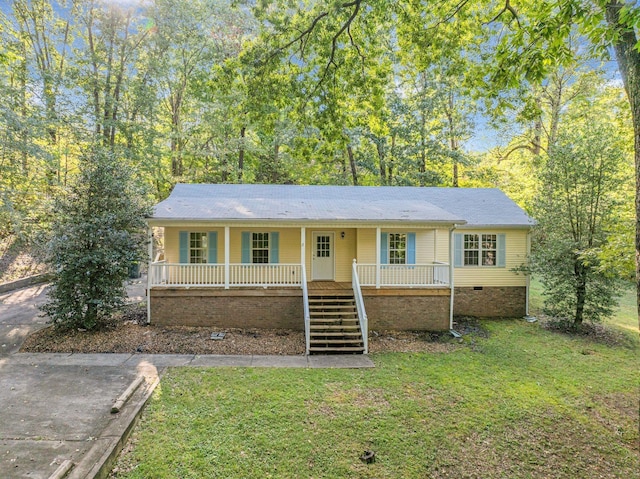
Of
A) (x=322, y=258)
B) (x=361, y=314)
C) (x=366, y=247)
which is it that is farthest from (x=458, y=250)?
(x=361, y=314)

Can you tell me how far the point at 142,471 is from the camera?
4.38 metres

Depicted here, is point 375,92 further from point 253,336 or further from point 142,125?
point 142,125

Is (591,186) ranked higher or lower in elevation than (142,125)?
lower

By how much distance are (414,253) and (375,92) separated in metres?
6.84

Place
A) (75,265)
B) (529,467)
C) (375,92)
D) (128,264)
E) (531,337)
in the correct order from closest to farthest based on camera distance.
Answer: (529,467) < (375,92) < (75,265) < (128,264) < (531,337)

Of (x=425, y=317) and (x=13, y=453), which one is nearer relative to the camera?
(x=13, y=453)

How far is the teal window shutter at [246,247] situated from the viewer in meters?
12.2

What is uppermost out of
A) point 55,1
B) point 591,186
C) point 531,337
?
point 55,1

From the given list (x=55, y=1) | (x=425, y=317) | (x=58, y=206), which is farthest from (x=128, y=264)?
(x=55, y=1)

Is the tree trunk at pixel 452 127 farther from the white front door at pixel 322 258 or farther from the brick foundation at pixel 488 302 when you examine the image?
the white front door at pixel 322 258

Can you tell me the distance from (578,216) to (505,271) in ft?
10.3

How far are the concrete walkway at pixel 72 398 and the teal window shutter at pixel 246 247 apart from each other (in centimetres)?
450

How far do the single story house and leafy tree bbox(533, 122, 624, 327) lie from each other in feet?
4.81

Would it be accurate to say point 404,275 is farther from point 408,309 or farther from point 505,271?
point 505,271
